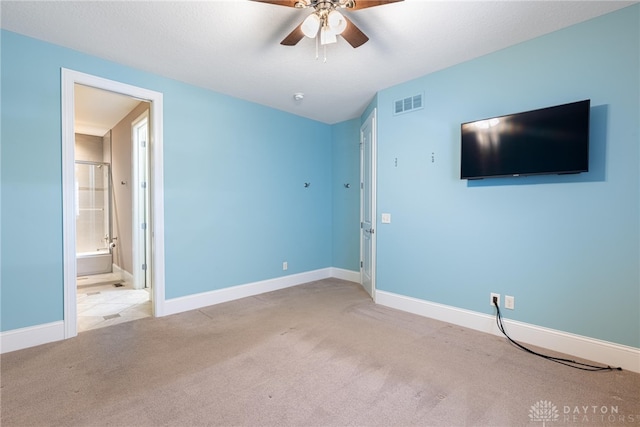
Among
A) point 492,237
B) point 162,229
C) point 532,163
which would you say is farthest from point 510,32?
point 162,229

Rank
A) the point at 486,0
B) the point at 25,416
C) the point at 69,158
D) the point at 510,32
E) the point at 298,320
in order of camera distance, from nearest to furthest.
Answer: the point at 25,416
the point at 486,0
the point at 510,32
the point at 69,158
the point at 298,320

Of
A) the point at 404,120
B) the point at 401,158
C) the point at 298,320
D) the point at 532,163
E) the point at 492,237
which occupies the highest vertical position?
the point at 404,120

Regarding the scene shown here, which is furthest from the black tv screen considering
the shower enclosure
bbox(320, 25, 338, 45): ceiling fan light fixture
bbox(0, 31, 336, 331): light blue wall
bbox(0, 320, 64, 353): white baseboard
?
the shower enclosure

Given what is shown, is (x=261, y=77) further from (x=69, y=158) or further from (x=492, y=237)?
(x=492, y=237)

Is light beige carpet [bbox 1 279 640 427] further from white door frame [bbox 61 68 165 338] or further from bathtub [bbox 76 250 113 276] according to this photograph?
bathtub [bbox 76 250 113 276]

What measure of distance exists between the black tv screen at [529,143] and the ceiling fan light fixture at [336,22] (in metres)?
1.59

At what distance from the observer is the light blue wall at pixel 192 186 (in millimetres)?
2447

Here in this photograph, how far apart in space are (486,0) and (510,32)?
0.57 m

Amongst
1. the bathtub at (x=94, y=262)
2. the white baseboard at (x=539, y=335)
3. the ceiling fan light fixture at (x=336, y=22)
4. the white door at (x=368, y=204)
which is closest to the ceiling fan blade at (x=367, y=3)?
the ceiling fan light fixture at (x=336, y=22)

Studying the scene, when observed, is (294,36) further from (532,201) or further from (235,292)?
(235,292)

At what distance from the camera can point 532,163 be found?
2.46 metres

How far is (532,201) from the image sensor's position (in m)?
2.56

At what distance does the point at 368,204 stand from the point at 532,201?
195 cm

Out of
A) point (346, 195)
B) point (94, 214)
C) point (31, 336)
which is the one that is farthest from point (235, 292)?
point (94, 214)
